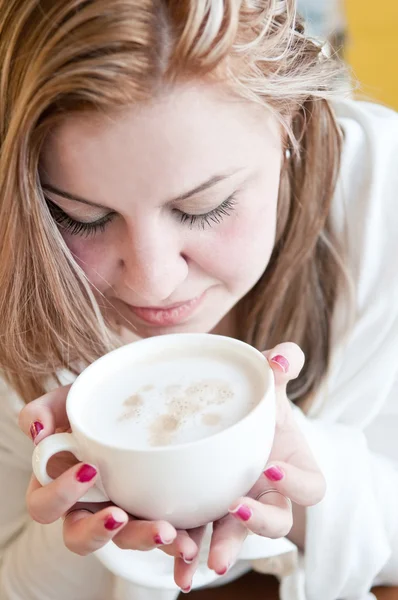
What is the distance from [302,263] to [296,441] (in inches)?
13.9

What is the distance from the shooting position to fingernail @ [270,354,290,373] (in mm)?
687

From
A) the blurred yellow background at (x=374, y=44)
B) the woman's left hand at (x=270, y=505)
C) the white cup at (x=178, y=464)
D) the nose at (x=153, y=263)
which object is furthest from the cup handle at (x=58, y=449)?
the blurred yellow background at (x=374, y=44)

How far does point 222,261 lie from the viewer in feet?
2.86

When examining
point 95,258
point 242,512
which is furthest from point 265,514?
point 95,258

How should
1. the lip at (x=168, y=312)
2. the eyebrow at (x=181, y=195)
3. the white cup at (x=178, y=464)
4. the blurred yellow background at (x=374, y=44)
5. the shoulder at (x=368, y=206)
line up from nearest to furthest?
1. the white cup at (x=178, y=464)
2. the eyebrow at (x=181, y=195)
3. the lip at (x=168, y=312)
4. the shoulder at (x=368, y=206)
5. the blurred yellow background at (x=374, y=44)

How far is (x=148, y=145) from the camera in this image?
716 millimetres

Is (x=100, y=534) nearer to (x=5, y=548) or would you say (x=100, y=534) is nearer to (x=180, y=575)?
(x=180, y=575)

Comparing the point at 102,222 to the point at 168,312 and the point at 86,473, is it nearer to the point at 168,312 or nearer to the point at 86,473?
the point at 168,312

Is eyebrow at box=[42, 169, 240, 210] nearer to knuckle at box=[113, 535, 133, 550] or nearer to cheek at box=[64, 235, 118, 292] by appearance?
cheek at box=[64, 235, 118, 292]

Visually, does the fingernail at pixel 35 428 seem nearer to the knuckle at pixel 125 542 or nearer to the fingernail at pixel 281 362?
the knuckle at pixel 125 542

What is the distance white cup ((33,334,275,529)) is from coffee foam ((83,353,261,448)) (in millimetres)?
15

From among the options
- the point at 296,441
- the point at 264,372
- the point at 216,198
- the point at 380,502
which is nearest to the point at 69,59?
the point at 216,198

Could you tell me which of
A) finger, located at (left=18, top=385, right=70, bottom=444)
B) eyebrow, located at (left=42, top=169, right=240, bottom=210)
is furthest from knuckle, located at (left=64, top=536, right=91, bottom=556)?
eyebrow, located at (left=42, top=169, right=240, bottom=210)

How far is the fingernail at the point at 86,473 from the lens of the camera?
593mm
